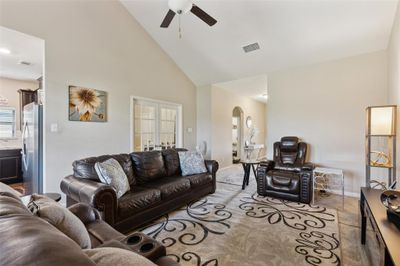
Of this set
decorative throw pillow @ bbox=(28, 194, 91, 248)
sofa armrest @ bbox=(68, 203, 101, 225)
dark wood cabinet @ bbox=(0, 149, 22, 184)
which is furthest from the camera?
dark wood cabinet @ bbox=(0, 149, 22, 184)

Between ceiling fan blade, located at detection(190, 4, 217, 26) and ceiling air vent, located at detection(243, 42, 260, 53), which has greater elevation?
ceiling air vent, located at detection(243, 42, 260, 53)

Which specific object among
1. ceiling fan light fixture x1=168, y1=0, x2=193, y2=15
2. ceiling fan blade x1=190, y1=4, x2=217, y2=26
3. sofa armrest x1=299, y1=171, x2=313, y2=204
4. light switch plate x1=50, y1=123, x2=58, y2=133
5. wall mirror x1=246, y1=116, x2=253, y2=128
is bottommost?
sofa armrest x1=299, y1=171, x2=313, y2=204

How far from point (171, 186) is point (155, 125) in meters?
2.55

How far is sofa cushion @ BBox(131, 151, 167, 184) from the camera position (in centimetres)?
306

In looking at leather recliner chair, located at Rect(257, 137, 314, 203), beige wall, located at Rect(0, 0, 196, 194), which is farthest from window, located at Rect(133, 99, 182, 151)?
leather recliner chair, located at Rect(257, 137, 314, 203)

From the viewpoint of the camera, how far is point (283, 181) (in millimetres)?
3467

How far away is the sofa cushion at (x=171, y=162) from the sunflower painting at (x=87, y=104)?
1.46 metres

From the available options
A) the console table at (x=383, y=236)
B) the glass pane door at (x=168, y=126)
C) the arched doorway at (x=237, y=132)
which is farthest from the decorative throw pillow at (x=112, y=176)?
the arched doorway at (x=237, y=132)

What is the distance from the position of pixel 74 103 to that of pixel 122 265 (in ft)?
11.6

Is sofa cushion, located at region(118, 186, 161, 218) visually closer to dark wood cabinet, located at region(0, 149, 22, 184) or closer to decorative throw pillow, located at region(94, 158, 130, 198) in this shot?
decorative throw pillow, located at region(94, 158, 130, 198)

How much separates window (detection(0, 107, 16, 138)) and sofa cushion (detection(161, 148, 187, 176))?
4.33m

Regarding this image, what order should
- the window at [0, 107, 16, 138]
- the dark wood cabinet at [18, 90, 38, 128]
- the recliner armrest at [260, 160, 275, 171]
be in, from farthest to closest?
the dark wood cabinet at [18, 90, 38, 128] < the window at [0, 107, 16, 138] < the recliner armrest at [260, 160, 275, 171]

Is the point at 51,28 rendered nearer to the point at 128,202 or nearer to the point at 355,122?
the point at 128,202

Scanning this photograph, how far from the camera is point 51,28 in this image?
10.3 ft
